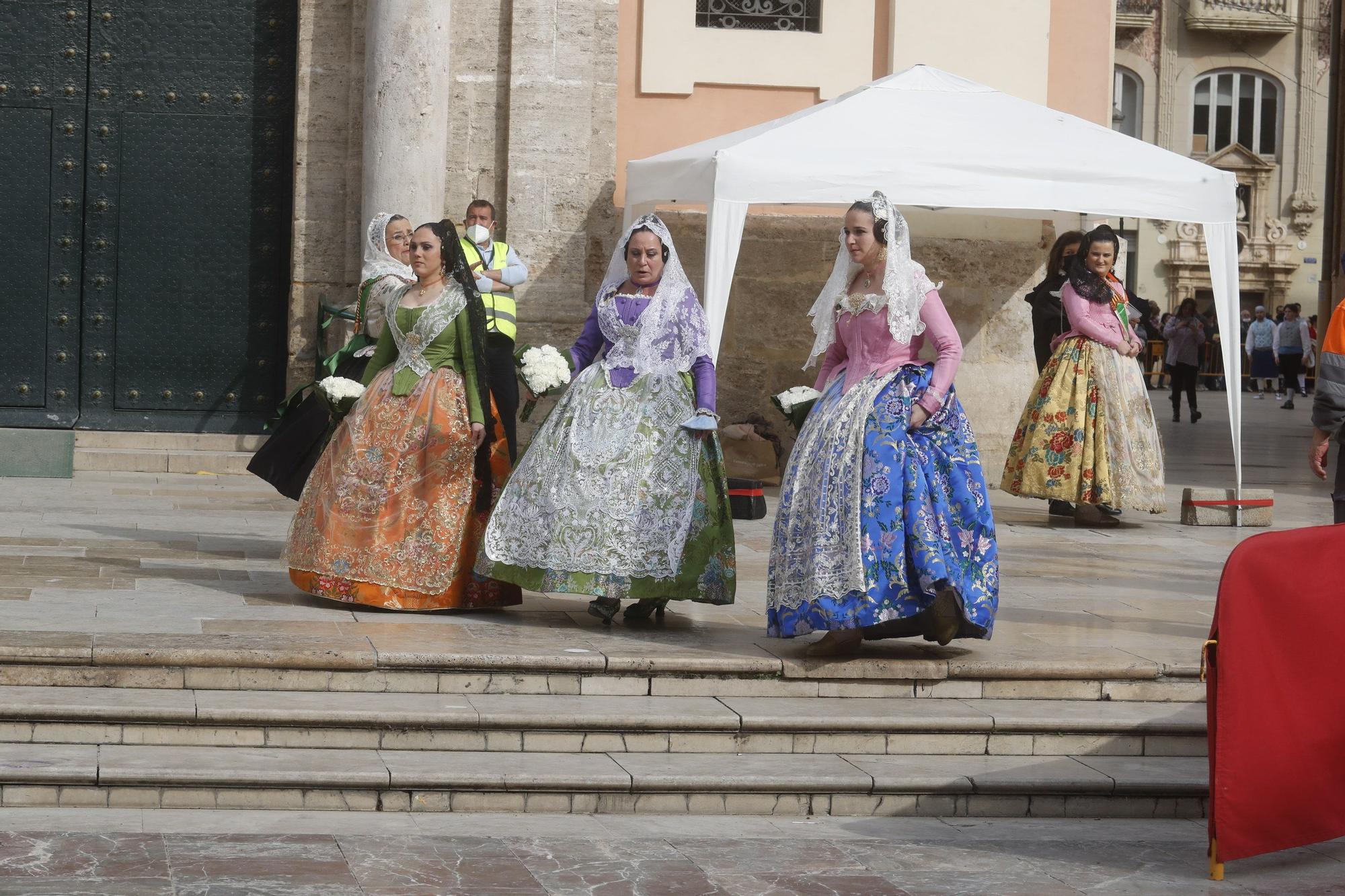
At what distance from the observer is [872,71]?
12742mm

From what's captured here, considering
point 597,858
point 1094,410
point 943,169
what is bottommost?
point 597,858

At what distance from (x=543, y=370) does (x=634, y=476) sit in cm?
53

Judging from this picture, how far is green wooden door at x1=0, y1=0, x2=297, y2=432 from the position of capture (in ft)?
40.2

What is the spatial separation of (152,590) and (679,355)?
222 centimetres

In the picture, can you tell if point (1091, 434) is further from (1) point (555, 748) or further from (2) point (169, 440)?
(2) point (169, 440)

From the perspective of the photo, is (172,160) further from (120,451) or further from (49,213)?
(120,451)

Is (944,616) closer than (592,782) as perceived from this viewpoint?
No

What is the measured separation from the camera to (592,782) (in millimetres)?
5316

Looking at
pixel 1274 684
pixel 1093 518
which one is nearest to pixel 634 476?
pixel 1274 684

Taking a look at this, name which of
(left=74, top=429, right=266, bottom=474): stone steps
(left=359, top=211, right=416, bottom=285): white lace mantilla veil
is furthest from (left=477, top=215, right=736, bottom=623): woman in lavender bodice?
(left=74, top=429, right=266, bottom=474): stone steps

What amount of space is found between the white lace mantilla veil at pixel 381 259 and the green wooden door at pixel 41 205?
14.8ft

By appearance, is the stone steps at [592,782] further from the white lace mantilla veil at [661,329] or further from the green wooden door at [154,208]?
the green wooden door at [154,208]

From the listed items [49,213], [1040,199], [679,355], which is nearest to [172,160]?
[49,213]

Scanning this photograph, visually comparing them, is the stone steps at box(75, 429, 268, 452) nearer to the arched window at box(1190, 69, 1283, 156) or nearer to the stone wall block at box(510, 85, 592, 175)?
the stone wall block at box(510, 85, 592, 175)
